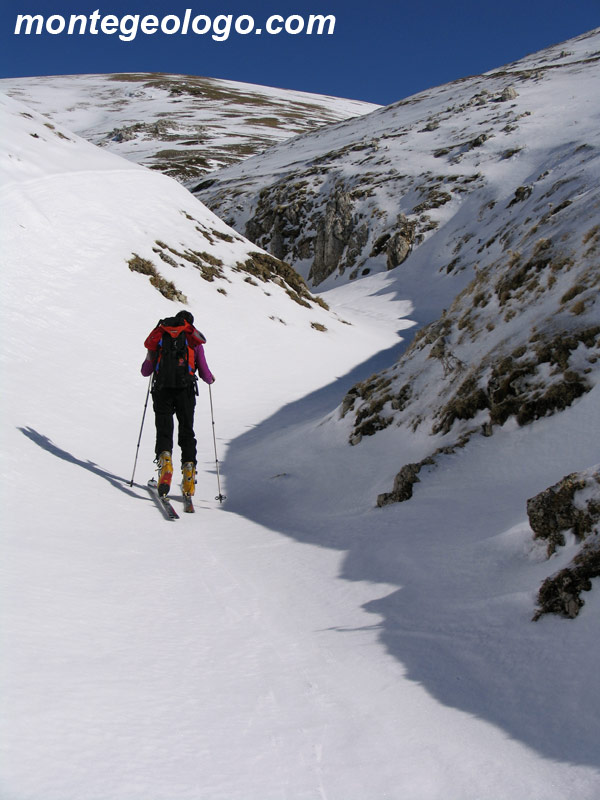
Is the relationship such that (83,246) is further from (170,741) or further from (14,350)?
(170,741)

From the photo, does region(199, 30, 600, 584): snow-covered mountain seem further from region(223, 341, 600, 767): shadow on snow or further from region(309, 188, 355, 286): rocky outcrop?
region(223, 341, 600, 767): shadow on snow

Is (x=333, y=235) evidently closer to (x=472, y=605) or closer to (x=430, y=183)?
(x=430, y=183)

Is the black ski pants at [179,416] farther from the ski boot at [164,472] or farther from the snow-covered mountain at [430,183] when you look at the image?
the snow-covered mountain at [430,183]

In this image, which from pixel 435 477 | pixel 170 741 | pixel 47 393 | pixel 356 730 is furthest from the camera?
pixel 47 393

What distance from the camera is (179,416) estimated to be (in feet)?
23.9

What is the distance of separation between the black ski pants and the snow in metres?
0.80

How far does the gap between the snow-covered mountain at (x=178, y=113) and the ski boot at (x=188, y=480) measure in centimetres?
6365

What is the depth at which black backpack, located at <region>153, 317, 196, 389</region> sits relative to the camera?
7098 millimetres

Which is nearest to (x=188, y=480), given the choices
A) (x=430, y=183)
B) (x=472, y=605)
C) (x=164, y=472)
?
(x=164, y=472)

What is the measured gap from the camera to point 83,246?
14859 mm

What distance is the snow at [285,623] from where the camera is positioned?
7.47 feet

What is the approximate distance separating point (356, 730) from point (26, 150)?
19130 millimetres

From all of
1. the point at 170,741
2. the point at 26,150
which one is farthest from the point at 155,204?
the point at 170,741

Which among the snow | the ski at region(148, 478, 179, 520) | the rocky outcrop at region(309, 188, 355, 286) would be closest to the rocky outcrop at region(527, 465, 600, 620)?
the snow
